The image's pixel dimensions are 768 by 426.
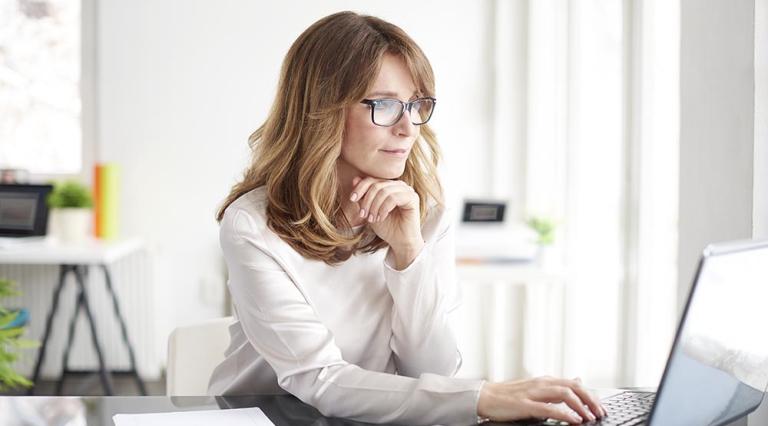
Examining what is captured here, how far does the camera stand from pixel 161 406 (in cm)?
139

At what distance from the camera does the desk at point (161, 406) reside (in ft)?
4.35

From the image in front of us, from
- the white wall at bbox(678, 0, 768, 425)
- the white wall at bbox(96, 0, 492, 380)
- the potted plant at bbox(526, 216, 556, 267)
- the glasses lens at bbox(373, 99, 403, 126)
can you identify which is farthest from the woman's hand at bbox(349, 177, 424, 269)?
the white wall at bbox(96, 0, 492, 380)

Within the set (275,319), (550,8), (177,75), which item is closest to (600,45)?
(550,8)

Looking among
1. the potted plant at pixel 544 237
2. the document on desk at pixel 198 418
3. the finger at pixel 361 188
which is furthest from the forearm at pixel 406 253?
the potted plant at pixel 544 237

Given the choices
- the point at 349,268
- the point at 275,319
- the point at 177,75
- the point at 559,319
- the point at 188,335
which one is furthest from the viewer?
the point at 177,75

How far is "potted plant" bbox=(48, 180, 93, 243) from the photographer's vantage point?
4078 mm

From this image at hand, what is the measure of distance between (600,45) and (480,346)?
167 centimetres

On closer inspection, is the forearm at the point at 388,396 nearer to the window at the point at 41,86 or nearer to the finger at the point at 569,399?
the finger at the point at 569,399

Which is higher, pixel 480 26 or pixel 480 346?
pixel 480 26

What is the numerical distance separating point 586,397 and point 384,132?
2.01ft

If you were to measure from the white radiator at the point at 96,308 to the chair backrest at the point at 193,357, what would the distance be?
2.59m

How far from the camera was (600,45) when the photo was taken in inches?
147

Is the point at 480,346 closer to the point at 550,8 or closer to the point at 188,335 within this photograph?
the point at 550,8

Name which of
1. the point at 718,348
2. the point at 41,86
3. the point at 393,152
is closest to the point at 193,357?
the point at 393,152
